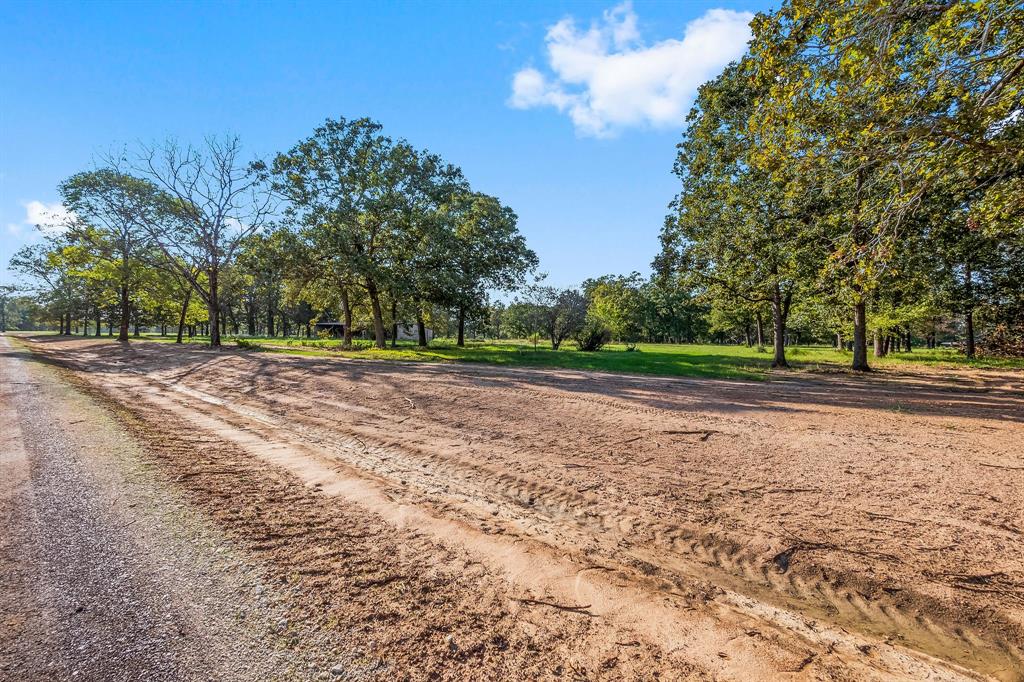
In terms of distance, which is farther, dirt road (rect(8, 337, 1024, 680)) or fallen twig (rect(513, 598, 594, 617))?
fallen twig (rect(513, 598, 594, 617))

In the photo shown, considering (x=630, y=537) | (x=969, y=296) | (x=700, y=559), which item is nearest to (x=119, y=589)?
(x=630, y=537)

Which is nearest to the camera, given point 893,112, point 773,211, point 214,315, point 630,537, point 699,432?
point 630,537

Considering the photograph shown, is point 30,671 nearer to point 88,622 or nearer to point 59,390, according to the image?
point 88,622

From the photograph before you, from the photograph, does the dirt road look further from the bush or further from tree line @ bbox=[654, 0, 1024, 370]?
the bush

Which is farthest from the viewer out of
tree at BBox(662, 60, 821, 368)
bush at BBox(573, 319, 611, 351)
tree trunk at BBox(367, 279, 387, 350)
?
bush at BBox(573, 319, 611, 351)

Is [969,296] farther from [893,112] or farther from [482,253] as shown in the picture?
[482,253]

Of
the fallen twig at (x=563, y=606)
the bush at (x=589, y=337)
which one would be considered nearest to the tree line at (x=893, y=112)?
the fallen twig at (x=563, y=606)

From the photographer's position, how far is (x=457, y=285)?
24984 millimetres

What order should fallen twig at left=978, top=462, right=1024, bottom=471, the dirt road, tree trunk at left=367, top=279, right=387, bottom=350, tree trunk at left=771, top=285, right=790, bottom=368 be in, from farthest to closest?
tree trunk at left=367, top=279, right=387, bottom=350
tree trunk at left=771, top=285, right=790, bottom=368
fallen twig at left=978, top=462, right=1024, bottom=471
the dirt road

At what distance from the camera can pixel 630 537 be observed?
136 inches

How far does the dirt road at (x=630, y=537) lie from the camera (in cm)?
225

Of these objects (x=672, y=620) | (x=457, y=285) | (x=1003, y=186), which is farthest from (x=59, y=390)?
(x=1003, y=186)

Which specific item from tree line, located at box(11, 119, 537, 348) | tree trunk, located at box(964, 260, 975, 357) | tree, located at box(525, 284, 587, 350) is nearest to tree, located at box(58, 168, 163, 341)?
tree line, located at box(11, 119, 537, 348)

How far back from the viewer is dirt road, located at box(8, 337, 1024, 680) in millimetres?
2250
